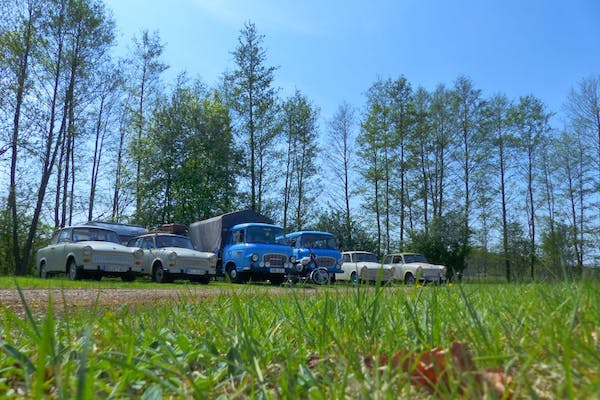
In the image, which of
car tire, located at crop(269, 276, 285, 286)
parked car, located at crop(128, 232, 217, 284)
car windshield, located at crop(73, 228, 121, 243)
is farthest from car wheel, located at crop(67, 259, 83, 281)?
car tire, located at crop(269, 276, 285, 286)

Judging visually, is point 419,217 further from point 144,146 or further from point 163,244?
point 163,244

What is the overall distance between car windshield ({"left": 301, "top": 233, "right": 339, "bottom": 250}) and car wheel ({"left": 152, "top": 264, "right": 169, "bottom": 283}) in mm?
5953

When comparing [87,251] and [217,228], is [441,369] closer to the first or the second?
[87,251]

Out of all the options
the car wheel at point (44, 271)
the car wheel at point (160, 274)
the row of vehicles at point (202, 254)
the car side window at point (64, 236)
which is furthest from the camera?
the car wheel at point (44, 271)

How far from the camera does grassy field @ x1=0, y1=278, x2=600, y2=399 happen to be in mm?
1204

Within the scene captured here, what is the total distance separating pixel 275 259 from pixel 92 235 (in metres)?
6.23

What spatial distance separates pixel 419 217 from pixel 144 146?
19.6 m

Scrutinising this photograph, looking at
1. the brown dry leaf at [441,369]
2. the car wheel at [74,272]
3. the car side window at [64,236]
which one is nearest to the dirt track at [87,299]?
the brown dry leaf at [441,369]

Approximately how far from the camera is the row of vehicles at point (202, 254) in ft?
49.5

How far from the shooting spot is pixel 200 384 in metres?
1.46

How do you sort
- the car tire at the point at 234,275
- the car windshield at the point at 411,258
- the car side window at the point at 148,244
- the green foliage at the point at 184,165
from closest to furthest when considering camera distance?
the car side window at the point at 148,244 → the car tire at the point at 234,275 → the car windshield at the point at 411,258 → the green foliage at the point at 184,165

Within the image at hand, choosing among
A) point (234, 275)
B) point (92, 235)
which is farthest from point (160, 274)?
point (234, 275)

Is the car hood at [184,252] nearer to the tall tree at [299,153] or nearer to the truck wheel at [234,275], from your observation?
the truck wheel at [234,275]

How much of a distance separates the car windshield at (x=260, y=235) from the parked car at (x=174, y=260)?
1.75 metres
